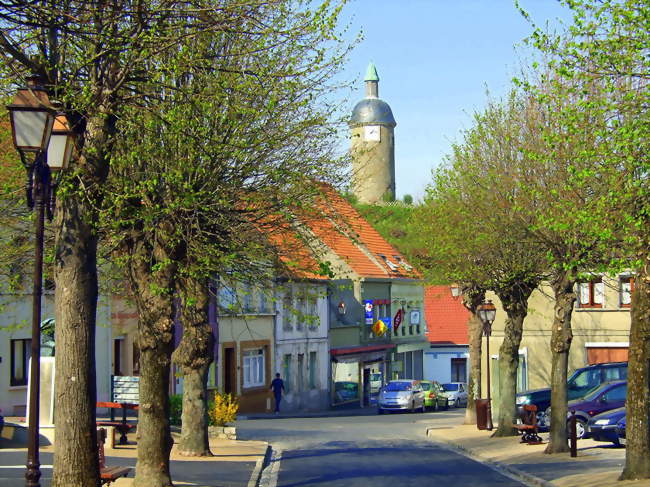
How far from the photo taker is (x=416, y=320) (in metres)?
73.2

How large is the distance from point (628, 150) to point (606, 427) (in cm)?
1268

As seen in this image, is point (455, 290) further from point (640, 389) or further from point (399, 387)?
point (640, 389)

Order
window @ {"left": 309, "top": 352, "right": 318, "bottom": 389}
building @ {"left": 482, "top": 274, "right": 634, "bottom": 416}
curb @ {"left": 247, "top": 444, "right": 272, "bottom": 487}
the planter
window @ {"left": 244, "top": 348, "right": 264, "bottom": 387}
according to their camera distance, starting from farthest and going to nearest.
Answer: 1. window @ {"left": 309, "top": 352, "right": 318, "bottom": 389}
2. window @ {"left": 244, "top": 348, "right": 264, "bottom": 387}
3. building @ {"left": 482, "top": 274, "right": 634, "bottom": 416}
4. the planter
5. curb @ {"left": 247, "top": 444, "right": 272, "bottom": 487}

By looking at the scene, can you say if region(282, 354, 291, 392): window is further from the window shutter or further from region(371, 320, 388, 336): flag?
the window shutter

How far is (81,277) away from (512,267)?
670 inches

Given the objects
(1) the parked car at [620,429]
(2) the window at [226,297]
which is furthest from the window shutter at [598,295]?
(1) the parked car at [620,429]

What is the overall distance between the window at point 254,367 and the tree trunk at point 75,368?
119ft

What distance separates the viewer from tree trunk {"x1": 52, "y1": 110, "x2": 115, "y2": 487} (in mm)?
12000

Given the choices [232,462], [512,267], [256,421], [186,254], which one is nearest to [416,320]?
[256,421]

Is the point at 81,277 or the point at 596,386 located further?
the point at 596,386

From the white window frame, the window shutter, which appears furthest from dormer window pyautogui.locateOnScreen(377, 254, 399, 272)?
the window shutter

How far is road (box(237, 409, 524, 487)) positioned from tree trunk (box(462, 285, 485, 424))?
1.13 metres

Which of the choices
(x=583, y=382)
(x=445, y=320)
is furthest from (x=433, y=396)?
(x=445, y=320)

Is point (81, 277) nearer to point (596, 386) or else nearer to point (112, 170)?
point (112, 170)
